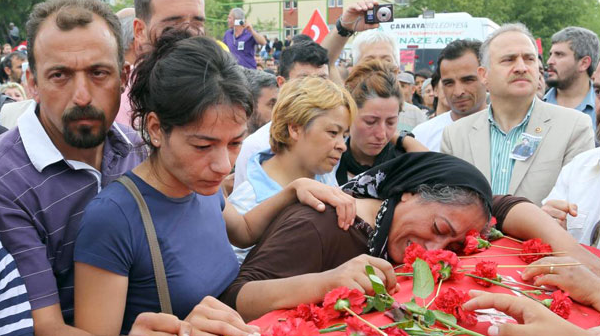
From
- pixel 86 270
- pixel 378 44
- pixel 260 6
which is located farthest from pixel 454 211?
pixel 260 6

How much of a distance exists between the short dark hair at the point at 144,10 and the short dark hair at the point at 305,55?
1.92 metres

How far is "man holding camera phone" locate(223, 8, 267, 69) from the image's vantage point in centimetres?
1120

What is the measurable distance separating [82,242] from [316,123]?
1.84 meters

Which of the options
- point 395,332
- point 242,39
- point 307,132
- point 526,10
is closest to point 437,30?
point 242,39

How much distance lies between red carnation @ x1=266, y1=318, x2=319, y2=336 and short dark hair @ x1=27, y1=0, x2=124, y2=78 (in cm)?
124

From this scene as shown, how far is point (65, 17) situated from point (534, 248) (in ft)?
6.84

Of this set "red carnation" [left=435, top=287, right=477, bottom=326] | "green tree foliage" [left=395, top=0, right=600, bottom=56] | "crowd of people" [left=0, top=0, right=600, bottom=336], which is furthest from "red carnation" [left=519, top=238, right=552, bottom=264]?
"green tree foliage" [left=395, top=0, right=600, bottom=56]

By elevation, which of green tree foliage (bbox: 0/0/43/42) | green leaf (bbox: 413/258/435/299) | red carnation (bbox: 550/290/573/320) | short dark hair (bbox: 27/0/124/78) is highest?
green tree foliage (bbox: 0/0/43/42)

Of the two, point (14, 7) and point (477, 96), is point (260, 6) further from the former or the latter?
point (477, 96)

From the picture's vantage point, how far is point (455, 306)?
6.04 feet

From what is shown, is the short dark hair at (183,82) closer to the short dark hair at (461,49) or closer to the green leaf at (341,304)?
the green leaf at (341,304)

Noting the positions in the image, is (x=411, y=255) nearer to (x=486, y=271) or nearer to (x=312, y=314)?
(x=486, y=271)

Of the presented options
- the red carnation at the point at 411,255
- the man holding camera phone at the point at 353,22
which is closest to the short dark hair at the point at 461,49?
the man holding camera phone at the point at 353,22

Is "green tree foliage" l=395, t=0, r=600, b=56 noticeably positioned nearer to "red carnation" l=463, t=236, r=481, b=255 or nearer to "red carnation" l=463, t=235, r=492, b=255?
"red carnation" l=463, t=235, r=492, b=255
